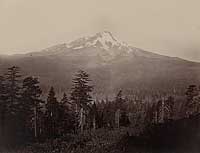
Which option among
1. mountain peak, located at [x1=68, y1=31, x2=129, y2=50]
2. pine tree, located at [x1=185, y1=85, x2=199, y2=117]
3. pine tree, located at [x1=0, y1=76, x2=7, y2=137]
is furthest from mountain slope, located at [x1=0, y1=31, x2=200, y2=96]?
pine tree, located at [x1=0, y1=76, x2=7, y2=137]

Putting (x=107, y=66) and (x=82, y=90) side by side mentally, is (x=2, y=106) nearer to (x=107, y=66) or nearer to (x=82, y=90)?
(x=82, y=90)

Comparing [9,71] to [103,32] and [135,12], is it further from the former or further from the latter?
[135,12]

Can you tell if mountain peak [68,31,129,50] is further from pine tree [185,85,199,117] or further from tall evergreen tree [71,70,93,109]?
pine tree [185,85,199,117]

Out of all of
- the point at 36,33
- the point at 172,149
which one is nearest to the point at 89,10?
the point at 36,33

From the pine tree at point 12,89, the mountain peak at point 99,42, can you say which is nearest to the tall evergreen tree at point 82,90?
the mountain peak at point 99,42

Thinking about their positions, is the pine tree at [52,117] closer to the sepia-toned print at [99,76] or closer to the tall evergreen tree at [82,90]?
the sepia-toned print at [99,76]

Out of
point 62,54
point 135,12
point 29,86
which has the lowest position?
point 29,86
